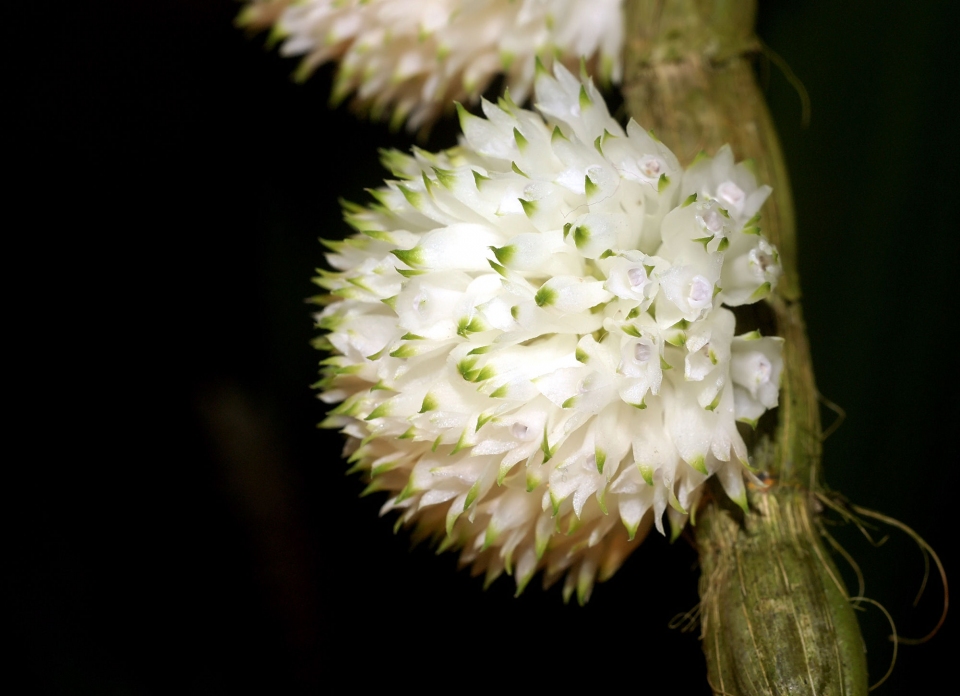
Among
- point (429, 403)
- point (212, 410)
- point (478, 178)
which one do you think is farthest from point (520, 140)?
point (212, 410)

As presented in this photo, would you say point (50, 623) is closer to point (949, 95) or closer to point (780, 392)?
point (780, 392)

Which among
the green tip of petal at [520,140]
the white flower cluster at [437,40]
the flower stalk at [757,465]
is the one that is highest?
the white flower cluster at [437,40]

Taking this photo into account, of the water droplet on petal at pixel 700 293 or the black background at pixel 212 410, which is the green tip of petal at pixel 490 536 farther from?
the black background at pixel 212 410

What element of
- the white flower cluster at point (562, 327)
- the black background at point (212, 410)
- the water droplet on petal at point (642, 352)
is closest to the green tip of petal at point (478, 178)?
the white flower cluster at point (562, 327)

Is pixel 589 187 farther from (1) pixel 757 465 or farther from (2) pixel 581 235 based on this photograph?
(1) pixel 757 465

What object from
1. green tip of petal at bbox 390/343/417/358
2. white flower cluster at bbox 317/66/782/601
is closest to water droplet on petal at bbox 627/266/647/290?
white flower cluster at bbox 317/66/782/601

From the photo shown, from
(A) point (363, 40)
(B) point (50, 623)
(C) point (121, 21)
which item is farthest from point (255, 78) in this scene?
(B) point (50, 623)
